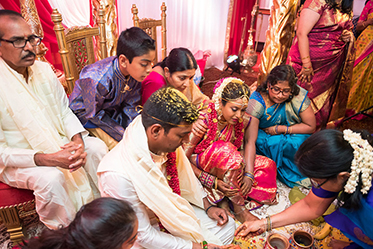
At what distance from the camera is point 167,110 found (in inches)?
56.0

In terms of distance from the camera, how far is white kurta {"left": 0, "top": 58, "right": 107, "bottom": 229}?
1800mm

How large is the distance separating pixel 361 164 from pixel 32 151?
81.7 inches

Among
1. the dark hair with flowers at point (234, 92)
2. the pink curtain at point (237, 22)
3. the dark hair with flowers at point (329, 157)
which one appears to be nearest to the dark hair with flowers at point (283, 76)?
the dark hair with flowers at point (234, 92)

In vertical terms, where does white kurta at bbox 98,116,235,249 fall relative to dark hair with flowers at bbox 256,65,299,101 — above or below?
below

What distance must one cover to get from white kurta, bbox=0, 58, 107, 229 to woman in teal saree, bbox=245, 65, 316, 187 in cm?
173

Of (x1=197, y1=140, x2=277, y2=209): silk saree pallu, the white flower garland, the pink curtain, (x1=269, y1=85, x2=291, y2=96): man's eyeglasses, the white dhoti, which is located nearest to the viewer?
the white flower garland

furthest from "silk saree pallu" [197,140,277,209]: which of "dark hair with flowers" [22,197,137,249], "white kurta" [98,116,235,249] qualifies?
"dark hair with flowers" [22,197,137,249]

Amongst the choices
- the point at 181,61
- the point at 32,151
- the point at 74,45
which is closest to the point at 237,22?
the point at 181,61

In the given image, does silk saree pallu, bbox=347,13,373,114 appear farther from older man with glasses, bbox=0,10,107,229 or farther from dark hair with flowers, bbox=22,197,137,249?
dark hair with flowers, bbox=22,197,137,249

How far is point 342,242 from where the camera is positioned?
1938 mm

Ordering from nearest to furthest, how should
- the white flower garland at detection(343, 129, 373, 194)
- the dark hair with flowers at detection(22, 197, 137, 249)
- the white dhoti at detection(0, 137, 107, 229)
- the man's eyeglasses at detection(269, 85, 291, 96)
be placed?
1. the dark hair with flowers at detection(22, 197, 137, 249)
2. the white flower garland at detection(343, 129, 373, 194)
3. the white dhoti at detection(0, 137, 107, 229)
4. the man's eyeglasses at detection(269, 85, 291, 96)

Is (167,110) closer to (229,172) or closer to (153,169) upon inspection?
(153,169)

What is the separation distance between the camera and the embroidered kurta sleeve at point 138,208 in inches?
55.8

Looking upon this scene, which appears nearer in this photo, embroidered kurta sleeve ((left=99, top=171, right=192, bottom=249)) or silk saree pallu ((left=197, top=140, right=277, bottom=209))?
embroidered kurta sleeve ((left=99, top=171, right=192, bottom=249))
